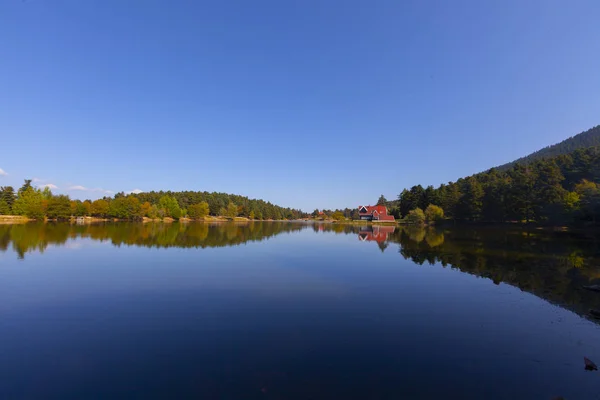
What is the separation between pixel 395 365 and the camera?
848 centimetres

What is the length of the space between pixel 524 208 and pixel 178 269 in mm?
82036

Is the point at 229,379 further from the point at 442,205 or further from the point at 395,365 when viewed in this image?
the point at 442,205

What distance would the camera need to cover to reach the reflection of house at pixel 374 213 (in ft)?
424

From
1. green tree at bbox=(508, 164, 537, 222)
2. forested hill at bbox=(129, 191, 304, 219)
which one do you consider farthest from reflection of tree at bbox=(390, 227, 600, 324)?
forested hill at bbox=(129, 191, 304, 219)

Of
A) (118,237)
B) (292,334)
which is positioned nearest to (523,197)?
(292,334)

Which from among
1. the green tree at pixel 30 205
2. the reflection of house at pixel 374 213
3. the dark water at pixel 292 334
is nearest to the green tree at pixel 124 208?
the green tree at pixel 30 205

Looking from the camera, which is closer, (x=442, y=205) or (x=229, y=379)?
(x=229, y=379)

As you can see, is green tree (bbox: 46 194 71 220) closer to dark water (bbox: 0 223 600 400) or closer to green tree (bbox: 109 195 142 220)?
green tree (bbox: 109 195 142 220)

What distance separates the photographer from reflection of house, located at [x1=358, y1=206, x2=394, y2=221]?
129250mm

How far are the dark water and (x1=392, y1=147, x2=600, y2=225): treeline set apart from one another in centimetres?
4380

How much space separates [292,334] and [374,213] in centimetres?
12798

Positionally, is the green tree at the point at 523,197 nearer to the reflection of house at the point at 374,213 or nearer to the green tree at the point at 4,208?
the reflection of house at the point at 374,213

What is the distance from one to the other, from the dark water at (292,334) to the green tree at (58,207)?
3836 inches

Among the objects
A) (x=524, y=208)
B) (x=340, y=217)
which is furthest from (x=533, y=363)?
(x=340, y=217)
